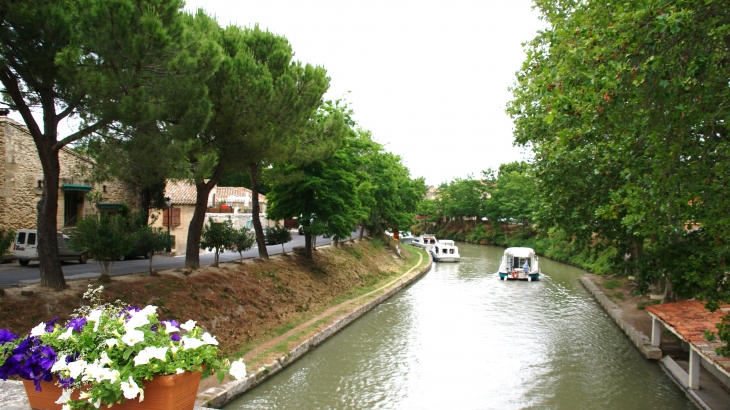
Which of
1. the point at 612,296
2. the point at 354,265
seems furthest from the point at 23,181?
the point at 612,296

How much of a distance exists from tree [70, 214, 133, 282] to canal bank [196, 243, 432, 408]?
14.3ft

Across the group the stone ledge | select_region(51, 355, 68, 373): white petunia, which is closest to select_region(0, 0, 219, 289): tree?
select_region(51, 355, 68, 373): white petunia

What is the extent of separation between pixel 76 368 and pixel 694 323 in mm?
12211

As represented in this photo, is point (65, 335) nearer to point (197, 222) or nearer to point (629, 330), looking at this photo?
point (197, 222)

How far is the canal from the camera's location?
11164 mm

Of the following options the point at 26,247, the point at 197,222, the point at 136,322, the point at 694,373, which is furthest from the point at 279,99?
the point at 26,247

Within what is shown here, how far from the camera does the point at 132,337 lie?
381 centimetres

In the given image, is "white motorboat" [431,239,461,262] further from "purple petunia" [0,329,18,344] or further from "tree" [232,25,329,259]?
"purple petunia" [0,329,18,344]

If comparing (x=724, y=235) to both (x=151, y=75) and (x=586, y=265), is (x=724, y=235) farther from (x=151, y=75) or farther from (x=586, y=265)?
(x=586, y=265)

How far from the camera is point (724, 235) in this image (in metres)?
7.41

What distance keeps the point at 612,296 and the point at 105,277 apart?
21084mm

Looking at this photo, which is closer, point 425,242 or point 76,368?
point 76,368

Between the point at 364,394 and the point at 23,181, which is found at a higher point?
the point at 23,181

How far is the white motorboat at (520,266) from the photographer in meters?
30.9
